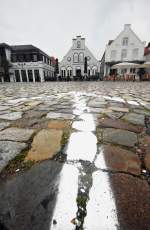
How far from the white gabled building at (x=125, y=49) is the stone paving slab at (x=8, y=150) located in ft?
78.0

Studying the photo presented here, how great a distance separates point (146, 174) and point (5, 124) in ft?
6.07

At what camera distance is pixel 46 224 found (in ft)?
2.21

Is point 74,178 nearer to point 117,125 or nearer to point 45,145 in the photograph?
point 45,145

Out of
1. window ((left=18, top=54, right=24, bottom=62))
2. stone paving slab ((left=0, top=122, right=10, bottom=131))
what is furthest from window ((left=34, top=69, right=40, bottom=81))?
stone paving slab ((left=0, top=122, right=10, bottom=131))

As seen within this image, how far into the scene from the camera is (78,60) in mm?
28969

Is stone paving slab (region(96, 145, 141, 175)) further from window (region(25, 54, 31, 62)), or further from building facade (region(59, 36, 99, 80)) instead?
window (region(25, 54, 31, 62))

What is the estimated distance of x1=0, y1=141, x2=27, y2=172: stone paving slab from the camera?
1160 mm

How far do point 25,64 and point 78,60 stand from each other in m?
10.7

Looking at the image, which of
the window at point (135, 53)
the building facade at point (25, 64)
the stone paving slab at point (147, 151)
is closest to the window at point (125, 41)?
the window at point (135, 53)

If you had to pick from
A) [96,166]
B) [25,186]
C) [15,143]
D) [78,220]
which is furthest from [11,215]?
[15,143]

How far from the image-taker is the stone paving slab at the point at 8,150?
1160 mm

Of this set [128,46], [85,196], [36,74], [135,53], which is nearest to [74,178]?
[85,196]

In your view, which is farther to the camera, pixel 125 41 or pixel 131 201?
pixel 125 41

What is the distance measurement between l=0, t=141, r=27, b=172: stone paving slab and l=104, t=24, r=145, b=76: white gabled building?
23.8 meters
